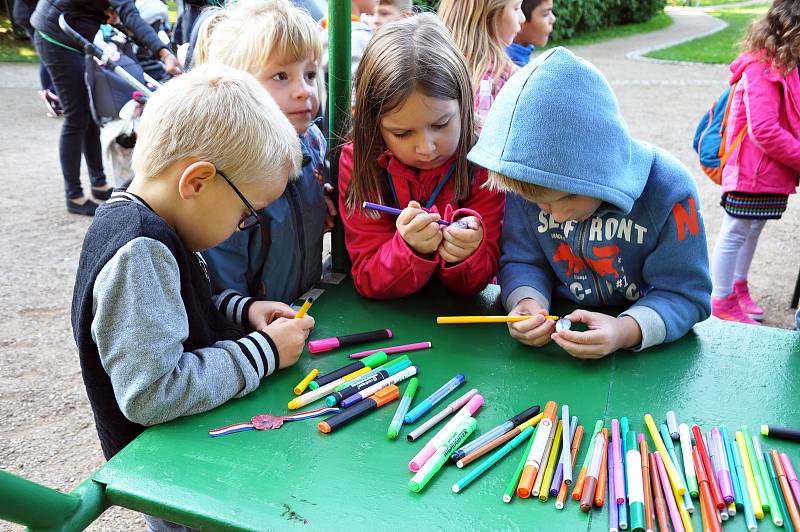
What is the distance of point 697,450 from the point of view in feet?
4.10

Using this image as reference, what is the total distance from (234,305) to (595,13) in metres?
16.0

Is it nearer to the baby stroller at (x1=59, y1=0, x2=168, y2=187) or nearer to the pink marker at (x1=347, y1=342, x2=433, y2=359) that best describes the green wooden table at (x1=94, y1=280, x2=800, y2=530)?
the pink marker at (x1=347, y1=342, x2=433, y2=359)

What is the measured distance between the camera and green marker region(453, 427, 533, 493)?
3.82 feet

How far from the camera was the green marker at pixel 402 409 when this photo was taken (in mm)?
1289

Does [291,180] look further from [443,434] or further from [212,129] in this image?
[443,434]

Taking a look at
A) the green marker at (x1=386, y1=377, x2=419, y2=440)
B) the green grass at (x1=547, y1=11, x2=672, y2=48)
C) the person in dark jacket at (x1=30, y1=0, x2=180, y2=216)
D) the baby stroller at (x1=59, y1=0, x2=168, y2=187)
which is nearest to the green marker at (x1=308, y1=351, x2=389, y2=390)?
the green marker at (x1=386, y1=377, x2=419, y2=440)

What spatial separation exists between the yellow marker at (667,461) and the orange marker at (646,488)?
0.02m

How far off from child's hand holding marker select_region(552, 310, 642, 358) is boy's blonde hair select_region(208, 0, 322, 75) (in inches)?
36.1

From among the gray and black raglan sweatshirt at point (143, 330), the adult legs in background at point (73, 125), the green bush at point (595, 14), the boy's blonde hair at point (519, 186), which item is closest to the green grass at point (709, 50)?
the green bush at point (595, 14)

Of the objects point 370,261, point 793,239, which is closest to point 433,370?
point 370,261

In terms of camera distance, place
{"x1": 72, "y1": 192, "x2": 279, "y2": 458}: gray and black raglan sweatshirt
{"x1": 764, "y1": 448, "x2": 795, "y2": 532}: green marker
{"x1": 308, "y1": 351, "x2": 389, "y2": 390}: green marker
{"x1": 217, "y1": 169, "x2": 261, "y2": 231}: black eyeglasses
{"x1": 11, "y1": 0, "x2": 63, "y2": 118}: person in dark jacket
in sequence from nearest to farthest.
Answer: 1. {"x1": 764, "y1": 448, "x2": 795, "y2": 532}: green marker
2. {"x1": 72, "y1": 192, "x2": 279, "y2": 458}: gray and black raglan sweatshirt
3. {"x1": 217, "y1": 169, "x2": 261, "y2": 231}: black eyeglasses
4. {"x1": 308, "y1": 351, "x2": 389, "y2": 390}: green marker
5. {"x1": 11, "y1": 0, "x2": 63, "y2": 118}: person in dark jacket

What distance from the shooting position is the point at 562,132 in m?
1.40

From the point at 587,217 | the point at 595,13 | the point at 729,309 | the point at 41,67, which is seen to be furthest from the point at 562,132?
the point at 595,13

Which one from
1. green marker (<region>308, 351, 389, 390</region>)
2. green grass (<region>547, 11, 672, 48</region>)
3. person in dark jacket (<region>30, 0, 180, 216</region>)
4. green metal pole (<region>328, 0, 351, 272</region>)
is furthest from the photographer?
green grass (<region>547, 11, 672, 48</region>)
